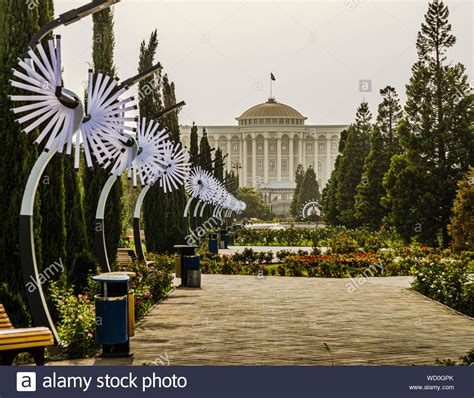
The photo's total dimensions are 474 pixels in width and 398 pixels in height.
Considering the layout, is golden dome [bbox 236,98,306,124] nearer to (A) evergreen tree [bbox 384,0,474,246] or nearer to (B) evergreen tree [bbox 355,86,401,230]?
(B) evergreen tree [bbox 355,86,401,230]

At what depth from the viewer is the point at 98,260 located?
44.0ft

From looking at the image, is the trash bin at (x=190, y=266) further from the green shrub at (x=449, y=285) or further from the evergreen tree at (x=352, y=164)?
the evergreen tree at (x=352, y=164)

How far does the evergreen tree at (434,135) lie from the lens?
30781 millimetres

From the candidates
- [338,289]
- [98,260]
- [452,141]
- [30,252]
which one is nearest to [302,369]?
[30,252]

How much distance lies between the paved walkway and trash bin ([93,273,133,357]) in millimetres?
256

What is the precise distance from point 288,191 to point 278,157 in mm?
14864

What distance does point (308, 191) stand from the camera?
105312 mm

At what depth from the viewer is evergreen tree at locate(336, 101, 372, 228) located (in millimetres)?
51281

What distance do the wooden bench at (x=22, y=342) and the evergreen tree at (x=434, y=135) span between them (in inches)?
943

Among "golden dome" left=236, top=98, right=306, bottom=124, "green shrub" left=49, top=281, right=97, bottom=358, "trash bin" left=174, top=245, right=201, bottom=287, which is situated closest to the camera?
"green shrub" left=49, top=281, right=97, bottom=358

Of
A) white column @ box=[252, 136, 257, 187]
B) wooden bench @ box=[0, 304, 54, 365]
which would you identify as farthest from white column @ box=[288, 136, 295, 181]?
wooden bench @ box=[0, 304, 54, 365]

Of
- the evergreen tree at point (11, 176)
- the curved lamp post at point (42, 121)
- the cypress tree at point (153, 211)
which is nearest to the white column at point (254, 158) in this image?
the cypress tree at point (153, 211)

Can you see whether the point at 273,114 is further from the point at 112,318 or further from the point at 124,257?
the point at 112,318

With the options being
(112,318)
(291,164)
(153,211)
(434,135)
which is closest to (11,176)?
(112,318)
